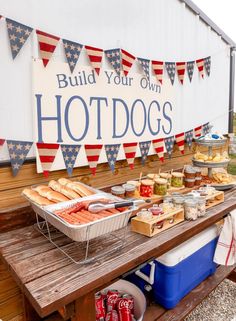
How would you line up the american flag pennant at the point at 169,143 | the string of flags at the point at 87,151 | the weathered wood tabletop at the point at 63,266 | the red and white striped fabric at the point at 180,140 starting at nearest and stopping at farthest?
the weathered wood tabletop at the point at 63,266 < the string of flags at the point at 87,151 < the american flag pennant at the point at 169,143 < the red and white striped fabric at the point at 180,140

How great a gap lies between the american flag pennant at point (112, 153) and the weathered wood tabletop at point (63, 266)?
685 millimetres

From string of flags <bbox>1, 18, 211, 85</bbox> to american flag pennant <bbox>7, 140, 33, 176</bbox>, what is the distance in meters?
0.50

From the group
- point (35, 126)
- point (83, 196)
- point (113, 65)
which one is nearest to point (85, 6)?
point (113, 65)

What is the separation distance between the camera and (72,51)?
1.72 metres

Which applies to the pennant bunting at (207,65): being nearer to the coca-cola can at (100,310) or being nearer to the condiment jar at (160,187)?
the condiment jar at (160,187)

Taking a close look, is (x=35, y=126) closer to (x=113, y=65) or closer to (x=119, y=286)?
(x=113, y=65)

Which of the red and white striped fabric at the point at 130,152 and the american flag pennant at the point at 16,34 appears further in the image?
the red and white striped fabric at the point at 130,152

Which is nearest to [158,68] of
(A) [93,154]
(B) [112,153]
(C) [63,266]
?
(B) [112,153]

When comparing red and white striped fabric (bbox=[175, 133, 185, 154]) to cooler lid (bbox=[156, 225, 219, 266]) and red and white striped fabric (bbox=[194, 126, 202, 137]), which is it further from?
cooler lid (bbox=[156, 225, 219, 266])

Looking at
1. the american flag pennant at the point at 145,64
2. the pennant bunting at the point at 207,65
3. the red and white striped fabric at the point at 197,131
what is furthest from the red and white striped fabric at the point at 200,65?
the american flag pennant at the point at 145,64

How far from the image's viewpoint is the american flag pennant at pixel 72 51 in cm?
169

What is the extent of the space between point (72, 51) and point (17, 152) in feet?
2.54

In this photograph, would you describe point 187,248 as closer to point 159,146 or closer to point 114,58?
point 159,146

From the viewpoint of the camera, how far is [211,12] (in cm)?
308
